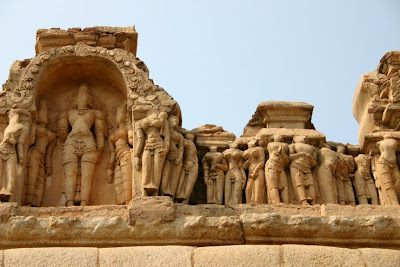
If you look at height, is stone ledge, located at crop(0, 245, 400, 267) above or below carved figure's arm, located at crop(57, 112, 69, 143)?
below

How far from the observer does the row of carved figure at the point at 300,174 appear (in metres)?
11.6

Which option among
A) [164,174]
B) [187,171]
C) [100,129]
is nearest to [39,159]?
[100,129]

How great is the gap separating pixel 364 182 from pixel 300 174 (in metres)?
0.97

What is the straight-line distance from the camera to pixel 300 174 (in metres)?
11.7

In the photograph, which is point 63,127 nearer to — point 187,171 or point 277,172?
point 187,171

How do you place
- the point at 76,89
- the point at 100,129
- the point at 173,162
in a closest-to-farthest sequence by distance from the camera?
the point at 173,162
the point at 100,129
the point at 76,89

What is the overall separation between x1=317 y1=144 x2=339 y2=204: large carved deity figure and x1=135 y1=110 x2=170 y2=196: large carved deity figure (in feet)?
7.13

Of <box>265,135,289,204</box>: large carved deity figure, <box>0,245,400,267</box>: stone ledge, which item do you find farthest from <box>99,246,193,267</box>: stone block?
<box>265,135,289,204</box>: large carved deity figure

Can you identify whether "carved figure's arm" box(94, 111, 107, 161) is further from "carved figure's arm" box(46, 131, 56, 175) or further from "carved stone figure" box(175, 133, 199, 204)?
"carved stone figure" box(175, 133, 199, 204)

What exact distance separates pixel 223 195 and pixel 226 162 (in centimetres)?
51

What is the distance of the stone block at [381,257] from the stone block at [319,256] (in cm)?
9

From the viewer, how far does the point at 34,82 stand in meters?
12.2

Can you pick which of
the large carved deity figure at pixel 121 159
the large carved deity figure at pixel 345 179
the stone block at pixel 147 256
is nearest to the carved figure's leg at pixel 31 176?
the large carved deity figure at pixel 121 159

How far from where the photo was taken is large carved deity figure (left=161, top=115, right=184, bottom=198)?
11344 mm
